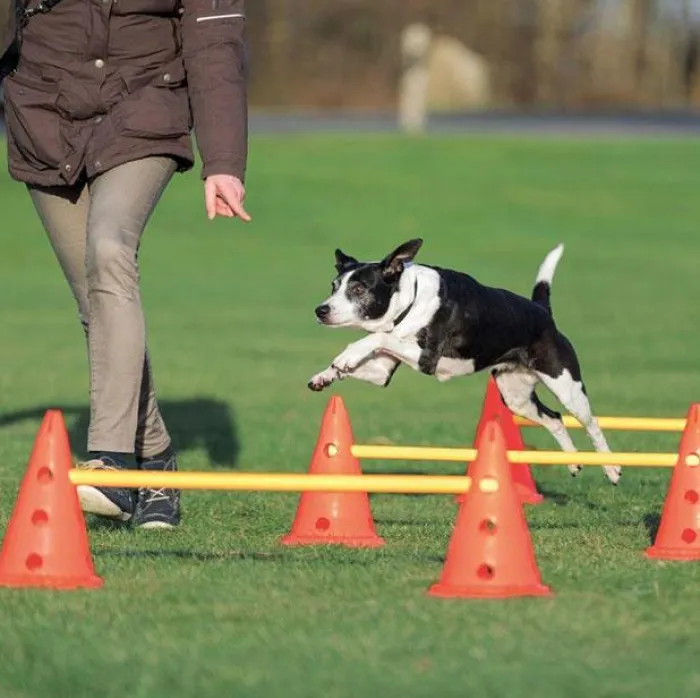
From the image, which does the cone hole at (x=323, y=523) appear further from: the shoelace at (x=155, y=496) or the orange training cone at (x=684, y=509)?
the orange training cone at (x=684, y=509)

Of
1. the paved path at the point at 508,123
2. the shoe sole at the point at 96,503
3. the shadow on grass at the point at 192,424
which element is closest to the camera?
the shoe sole at the point at 96,503

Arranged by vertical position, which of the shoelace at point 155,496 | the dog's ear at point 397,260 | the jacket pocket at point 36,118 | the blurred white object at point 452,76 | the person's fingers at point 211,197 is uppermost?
the jacket pocket at point 36,118

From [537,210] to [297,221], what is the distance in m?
4.05

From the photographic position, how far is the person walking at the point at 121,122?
6.69 m

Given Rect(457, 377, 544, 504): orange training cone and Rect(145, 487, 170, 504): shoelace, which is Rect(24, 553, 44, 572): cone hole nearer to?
Rect(145, 487, 170, 504): shoelace

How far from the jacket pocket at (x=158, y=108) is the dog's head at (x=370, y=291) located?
4.20 feet

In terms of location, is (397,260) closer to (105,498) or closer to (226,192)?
(226,192)

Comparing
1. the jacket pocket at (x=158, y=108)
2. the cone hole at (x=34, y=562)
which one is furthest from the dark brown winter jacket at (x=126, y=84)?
the cone hole at (x=34, y=562)

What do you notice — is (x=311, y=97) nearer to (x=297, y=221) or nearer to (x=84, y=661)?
(x=297, y=221)

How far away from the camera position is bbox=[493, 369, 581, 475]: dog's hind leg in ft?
28.5

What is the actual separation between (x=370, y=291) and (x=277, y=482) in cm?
230

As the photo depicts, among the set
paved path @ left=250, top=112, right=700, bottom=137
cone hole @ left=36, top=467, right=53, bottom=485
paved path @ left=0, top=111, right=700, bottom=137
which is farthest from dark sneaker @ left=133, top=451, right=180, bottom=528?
paved path @ left=250, top=112, right=700, bottom=137

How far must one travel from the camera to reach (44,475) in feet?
18.9

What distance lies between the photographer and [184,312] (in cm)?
1969
